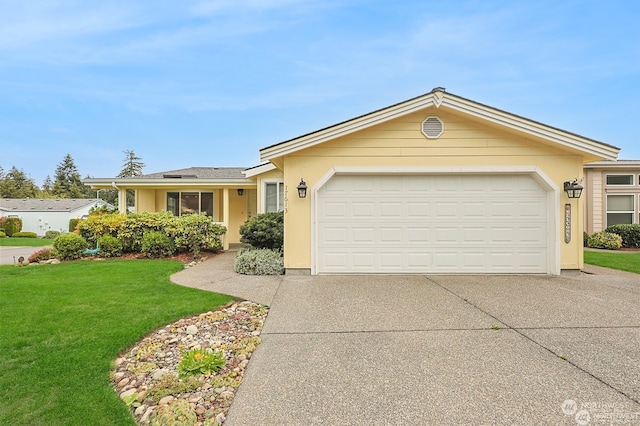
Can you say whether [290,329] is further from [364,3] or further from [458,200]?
[364,3]

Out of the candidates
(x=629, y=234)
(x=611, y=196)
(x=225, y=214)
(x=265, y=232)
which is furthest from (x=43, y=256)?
(x=611, y=196)

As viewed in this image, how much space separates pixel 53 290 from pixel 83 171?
6731 centimetres

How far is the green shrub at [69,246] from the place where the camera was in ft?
30.4

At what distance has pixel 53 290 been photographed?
5.73 metres

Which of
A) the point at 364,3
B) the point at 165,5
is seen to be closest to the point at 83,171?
the point at 165,5

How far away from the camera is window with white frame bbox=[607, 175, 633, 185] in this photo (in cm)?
1342

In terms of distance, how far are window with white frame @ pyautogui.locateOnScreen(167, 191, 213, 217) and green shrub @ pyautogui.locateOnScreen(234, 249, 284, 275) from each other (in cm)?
663

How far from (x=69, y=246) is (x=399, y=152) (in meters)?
10.0

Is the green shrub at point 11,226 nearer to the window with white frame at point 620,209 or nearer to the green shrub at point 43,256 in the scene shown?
the green shrub at point 43,256

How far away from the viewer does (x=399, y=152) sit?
7.00 meters

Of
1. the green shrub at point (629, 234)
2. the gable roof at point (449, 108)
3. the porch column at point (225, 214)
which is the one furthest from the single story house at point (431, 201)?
the green shrub at point (629, 234)

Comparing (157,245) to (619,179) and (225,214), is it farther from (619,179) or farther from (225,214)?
(619,179)

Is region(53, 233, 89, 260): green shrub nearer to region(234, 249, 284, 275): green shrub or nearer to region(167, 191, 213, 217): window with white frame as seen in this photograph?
region(167, 191, 213, 217): window with white frame

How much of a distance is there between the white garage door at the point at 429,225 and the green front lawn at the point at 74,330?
3021mm
